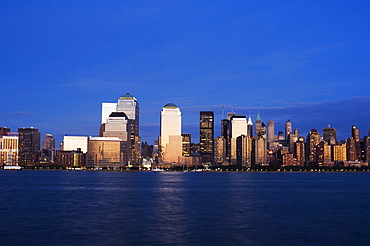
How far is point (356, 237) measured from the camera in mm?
49531

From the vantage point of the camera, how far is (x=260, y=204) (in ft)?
282

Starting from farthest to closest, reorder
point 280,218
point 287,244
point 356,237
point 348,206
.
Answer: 1. point 348,206
2. point 280,218
3. point 356,237
4. point 287,244

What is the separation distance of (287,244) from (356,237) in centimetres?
885

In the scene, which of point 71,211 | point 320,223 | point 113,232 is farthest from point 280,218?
point 71,211

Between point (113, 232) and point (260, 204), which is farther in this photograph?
point (260, 204)

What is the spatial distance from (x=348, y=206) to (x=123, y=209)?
122 feet

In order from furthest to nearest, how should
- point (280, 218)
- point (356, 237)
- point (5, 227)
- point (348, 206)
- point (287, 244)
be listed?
point (348, 206), point (280, 218), point (5, 227), point (356, 237), point (287, 244)

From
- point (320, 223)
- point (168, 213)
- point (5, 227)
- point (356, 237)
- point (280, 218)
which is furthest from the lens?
point (168, 213)

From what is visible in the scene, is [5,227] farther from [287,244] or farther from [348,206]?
[348,206]

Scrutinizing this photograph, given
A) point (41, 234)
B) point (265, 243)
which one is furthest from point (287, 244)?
point (41, 234)

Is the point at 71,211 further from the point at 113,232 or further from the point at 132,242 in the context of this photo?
the point at 132,242

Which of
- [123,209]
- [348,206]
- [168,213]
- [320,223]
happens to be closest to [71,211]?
[123,209]

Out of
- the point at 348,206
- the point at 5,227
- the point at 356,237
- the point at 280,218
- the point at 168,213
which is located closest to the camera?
the point at 356,237

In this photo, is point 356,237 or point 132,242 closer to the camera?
point 132,242
